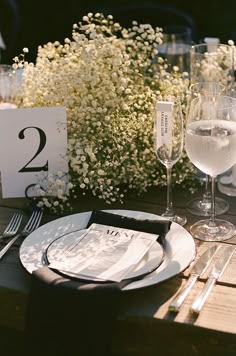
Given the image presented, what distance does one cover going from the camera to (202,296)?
3.60ft

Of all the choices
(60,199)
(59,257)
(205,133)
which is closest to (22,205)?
(60,199)

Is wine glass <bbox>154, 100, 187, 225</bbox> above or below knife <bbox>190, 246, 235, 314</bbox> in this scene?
above

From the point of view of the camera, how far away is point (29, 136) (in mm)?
1525

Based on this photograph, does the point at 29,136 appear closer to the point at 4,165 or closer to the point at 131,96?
the point at 4,165

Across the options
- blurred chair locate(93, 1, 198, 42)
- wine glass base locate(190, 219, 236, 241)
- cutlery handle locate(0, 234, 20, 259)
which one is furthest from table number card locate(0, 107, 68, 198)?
blurred chair locate(93, 1, 198, 42)

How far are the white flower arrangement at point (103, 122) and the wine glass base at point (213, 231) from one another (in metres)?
0.18

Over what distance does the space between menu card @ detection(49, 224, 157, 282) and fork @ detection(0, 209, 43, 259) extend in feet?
0.45

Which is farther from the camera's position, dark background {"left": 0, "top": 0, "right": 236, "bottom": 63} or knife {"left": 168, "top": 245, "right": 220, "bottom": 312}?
dark background {"left": 0, "top": 0, "right": 236, "bottom": 63}

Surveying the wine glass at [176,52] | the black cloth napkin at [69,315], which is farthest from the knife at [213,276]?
the wine glass at [176,52]

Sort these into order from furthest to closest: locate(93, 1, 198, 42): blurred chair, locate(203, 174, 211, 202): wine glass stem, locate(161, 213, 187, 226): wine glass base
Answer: locate(93, 1, 198, 42): blurred chair → locate(203, 174, 211, 202): wine glass stem → locate(161, 213, 187, 226): wine glass base

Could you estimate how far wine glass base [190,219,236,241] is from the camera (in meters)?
1.34

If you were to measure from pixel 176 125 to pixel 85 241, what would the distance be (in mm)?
318

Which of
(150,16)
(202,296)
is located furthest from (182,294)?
(150,16)

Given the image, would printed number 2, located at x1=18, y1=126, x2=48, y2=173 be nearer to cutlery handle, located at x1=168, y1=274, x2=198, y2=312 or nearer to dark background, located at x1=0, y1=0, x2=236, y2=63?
cutlery handle, located at x1=168, y1=274, x2=198, y2=312
